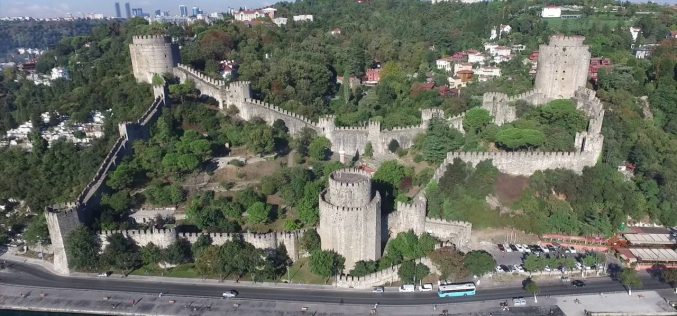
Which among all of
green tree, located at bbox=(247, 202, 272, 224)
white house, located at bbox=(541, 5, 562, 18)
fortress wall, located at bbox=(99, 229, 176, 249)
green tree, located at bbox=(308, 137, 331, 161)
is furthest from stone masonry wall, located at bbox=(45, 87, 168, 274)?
white house, located at bbox=(541, 5, 562, 18)

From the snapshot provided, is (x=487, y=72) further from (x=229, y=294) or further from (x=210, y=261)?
(x=229, y=294)

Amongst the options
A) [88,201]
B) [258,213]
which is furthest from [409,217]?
[88,201]

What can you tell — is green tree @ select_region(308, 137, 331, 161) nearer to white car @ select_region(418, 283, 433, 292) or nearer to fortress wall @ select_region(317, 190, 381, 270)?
fortress wall @ select_region(317, 190, 381, 270)

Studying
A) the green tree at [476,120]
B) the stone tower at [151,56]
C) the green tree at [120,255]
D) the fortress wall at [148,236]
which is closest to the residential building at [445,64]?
the green tree at [476,120]

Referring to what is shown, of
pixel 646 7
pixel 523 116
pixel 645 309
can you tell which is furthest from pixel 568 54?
pixel 646 7

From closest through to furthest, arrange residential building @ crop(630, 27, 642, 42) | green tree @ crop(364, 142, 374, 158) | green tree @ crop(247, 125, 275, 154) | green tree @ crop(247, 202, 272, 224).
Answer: green tree @ crop(247, 202, 272, 224) < green tree @ crop(247, 125, 275, 154) < green tree @ crop(364, 142, 374, 158) < residential building @ crop(630, 27, 642, 42)

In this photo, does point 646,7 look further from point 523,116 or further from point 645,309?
point 645,309
